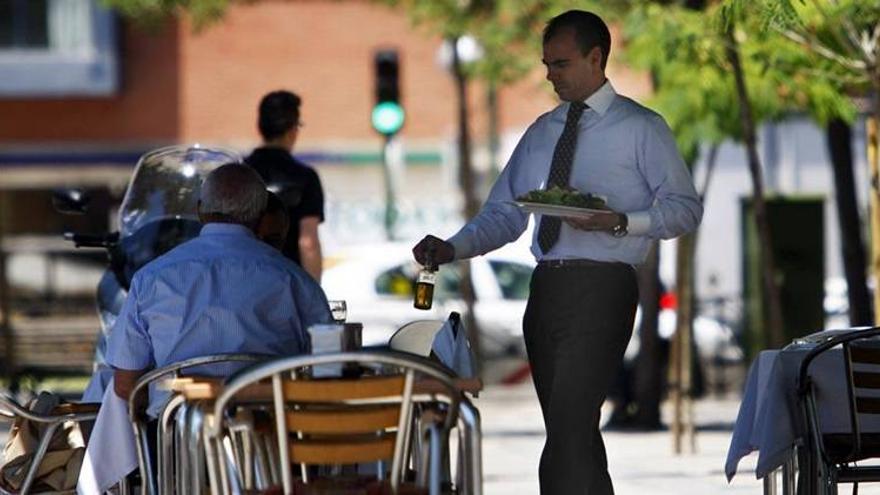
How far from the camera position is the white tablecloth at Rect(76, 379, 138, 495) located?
725 centimetres

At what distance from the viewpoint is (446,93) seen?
39344mm

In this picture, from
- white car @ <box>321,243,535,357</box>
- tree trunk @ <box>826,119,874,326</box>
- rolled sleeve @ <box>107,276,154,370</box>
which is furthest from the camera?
white car @ <box>321,243,535,357</box>

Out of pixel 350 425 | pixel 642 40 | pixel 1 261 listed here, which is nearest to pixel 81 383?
pixel 1 261

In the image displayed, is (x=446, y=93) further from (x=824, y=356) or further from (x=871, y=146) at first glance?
(x=824, y=356)

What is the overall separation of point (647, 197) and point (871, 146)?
4687 mm

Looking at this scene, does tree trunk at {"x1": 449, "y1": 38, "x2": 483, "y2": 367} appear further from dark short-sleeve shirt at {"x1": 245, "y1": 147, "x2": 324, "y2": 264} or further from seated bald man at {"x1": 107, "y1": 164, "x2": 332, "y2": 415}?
seated bald man at {"x1": 107, "y1": 164, "x2": 332, "y2": 415}

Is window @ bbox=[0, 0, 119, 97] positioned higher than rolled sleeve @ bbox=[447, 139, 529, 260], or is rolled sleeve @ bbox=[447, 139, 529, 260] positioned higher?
window @ bbox=[0, 0, 119, 97]

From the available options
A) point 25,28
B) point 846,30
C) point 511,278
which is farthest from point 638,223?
point 25,28

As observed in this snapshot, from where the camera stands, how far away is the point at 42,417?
746cm

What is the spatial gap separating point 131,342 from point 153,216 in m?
2.98

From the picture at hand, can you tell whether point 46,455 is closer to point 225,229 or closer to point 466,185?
point 225,229

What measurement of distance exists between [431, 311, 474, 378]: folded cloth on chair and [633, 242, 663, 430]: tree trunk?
32.9ft

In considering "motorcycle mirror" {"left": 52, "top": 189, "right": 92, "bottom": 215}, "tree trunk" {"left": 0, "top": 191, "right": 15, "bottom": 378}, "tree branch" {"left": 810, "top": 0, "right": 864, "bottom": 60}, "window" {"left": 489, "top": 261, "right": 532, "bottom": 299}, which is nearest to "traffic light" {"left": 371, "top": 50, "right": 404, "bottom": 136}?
"window" {"left": 489, "top": 261, "right": 532, "bottom": 299}

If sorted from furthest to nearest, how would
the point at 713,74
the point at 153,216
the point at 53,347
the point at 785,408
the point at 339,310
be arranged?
1. the point at 53,347
2. the point at 713,74
3. the point at 153,216
4. the point at 339,310
5. the point at 785,408
